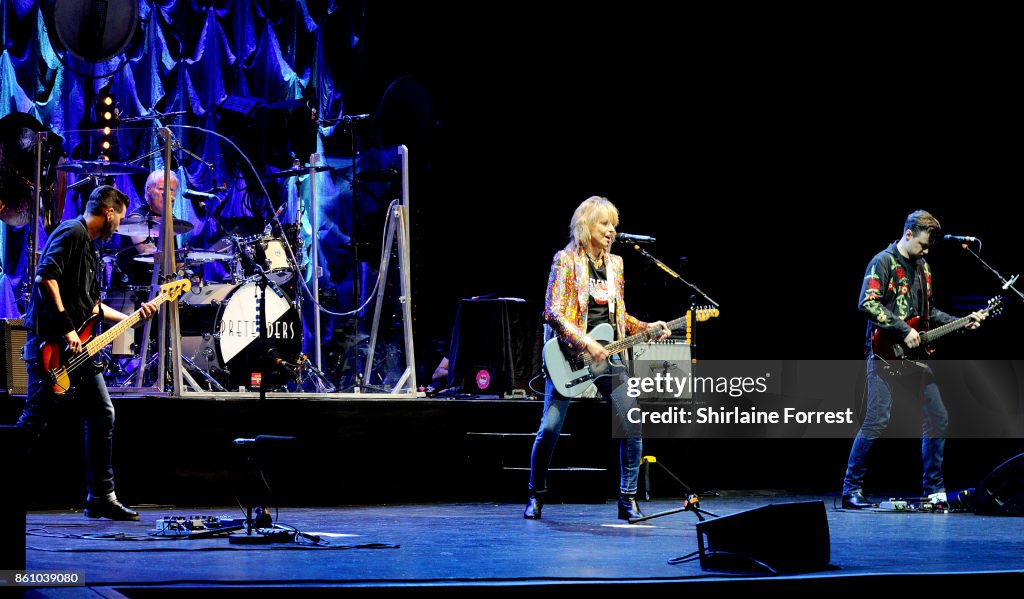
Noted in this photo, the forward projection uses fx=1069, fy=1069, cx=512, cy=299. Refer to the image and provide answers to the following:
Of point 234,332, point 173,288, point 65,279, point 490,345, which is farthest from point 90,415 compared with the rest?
point 490,345

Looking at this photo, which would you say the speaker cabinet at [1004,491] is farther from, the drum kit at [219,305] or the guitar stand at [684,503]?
the drum kit at [219,305]

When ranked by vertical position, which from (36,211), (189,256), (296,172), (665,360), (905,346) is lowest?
(665,360)

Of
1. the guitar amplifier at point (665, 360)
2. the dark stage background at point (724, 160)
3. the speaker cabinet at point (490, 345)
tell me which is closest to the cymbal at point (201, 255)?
the dark stage background at point (724, 160)

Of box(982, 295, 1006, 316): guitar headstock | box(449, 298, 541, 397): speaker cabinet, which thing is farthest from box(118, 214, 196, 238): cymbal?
box(982, 295, 1006, 316): guitar headstock

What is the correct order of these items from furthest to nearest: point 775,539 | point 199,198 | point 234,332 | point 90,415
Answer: point 199,198, point 234,332, point 90,415, point 775,539

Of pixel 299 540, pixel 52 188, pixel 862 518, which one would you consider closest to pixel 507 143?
pixel 52 188

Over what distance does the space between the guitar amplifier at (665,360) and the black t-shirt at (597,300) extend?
1.74 meters

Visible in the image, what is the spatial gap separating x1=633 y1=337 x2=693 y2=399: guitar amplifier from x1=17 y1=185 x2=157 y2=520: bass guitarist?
384cm

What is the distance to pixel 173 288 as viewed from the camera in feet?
22.8

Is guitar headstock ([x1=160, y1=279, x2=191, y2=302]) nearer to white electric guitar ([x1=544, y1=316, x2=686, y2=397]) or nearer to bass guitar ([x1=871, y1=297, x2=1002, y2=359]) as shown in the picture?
white electric guitar ([x1=544, y1=316, x2=686, y2=397])

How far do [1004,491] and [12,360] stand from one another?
6588 millimetres

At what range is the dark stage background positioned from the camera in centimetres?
927

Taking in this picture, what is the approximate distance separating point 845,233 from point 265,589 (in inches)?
289

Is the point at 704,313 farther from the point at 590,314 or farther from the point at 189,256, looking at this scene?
the point at 189,256
